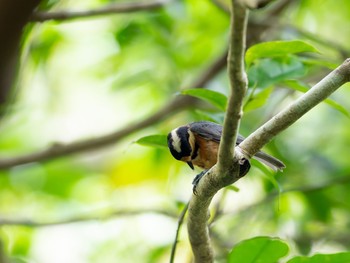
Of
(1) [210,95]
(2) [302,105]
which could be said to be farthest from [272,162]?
(2) [302,105]

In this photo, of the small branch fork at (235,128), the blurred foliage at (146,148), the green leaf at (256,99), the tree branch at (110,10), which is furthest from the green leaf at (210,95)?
the blurred foliage at (146,148)

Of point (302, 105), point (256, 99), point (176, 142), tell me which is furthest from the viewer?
point (176, 142)

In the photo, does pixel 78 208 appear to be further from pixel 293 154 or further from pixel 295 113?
pixel 295 113

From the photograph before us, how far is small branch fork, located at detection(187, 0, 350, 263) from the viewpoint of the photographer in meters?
1.18

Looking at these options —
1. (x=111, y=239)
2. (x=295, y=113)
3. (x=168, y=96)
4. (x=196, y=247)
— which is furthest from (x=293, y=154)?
(x=295, y=113)

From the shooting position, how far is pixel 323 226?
382 centimetres

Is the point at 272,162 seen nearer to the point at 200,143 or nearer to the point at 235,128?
the point at 200,143

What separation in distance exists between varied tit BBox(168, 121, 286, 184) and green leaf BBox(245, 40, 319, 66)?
45cm

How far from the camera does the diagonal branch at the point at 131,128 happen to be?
364 cm

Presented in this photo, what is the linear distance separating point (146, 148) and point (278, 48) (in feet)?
10.2

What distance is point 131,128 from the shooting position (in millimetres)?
3844

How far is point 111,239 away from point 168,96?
1146 mm

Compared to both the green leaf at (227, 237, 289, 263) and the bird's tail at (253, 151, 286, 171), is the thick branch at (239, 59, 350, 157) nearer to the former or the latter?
the green leaf at (227, 237, 289, 263)

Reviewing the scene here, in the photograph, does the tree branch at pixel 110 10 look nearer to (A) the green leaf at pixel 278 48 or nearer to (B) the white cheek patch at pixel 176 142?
(B) the white cheek patch at pixel 176 142
